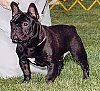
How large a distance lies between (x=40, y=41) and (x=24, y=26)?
0.37 metres

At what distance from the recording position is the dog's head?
471 centimetres

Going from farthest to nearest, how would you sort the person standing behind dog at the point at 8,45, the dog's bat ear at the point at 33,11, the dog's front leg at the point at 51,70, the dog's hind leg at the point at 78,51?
the person standing behind dog at the point at 8,45
the dog's hind leg at the point at 78,51
the dog's front leg at the point at 51,70
the dog's bat ear at the point at 33,11

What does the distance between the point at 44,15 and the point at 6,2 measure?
0.97 meters

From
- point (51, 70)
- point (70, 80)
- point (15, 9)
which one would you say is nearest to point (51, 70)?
point (51, 70)

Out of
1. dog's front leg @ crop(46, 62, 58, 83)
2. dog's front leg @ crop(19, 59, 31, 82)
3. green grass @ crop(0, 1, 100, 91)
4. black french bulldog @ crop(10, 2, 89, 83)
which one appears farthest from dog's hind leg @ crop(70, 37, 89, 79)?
dog's front leg @ crop(19, 59, 31, 82)

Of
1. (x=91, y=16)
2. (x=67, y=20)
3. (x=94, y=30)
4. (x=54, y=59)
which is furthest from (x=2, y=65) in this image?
(x=91, y=16)

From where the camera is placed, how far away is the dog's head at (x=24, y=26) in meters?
4.71

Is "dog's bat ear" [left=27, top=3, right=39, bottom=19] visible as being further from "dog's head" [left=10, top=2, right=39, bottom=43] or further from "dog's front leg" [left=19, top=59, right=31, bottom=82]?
"dog's front leg" [left=19, top=59, right=31, bottom=82]

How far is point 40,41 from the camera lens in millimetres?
5012

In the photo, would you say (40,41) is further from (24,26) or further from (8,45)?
(8,45)

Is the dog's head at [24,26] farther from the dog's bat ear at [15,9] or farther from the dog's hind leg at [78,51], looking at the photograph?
the dog's hind leg at [78,51]

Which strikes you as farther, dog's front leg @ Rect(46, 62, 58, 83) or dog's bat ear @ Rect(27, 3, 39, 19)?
dog's front leg @ Rect(46, 62, 58, 83)

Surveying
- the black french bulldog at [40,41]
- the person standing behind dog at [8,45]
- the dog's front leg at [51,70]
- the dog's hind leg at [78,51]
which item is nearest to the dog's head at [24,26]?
the black french bulldog at [40,41]

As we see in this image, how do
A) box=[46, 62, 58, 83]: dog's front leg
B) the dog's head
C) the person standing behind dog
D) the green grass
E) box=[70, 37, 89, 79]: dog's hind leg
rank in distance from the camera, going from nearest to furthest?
the dog's head → box=[46, 62, 58, 83]: dog's front leg → the green grass → box=[70, 37, 89, 79]: dog's hind leg → the person standing behind dog
